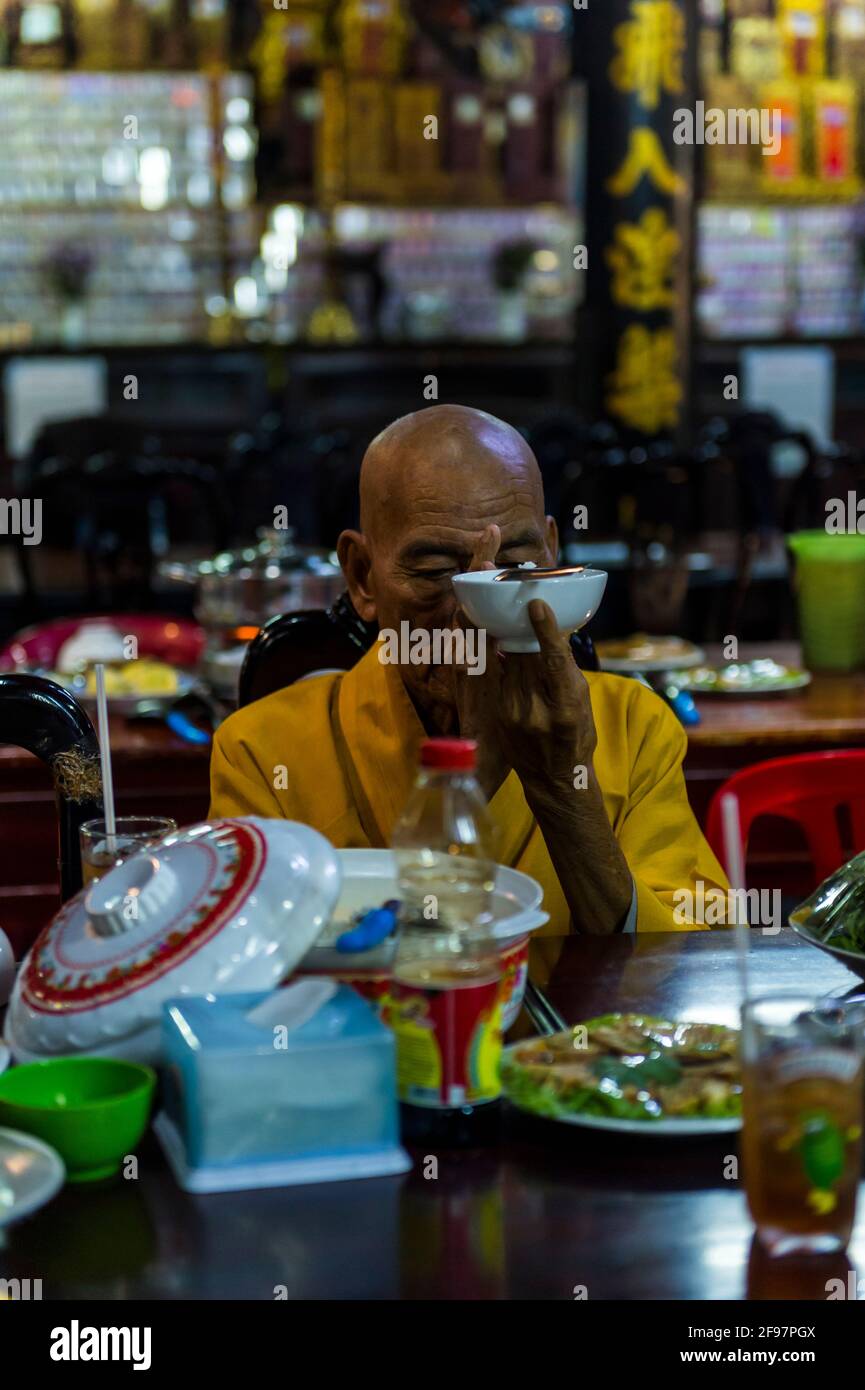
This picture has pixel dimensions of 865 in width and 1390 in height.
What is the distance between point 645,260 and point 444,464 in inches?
192

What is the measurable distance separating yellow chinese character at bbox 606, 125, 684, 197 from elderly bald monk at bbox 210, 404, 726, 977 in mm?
4791

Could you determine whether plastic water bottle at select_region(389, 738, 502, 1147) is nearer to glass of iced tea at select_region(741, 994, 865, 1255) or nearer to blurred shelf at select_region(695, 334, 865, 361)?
glass of iced tea at select_region(741, 994, 865, 1255)

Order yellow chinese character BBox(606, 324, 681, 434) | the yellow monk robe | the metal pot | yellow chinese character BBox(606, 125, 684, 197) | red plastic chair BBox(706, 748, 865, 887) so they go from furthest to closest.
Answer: yellow chinese character BBox(606, 324, 681, 434) → yellow chinese character BBox(606, 125, 684, 197) → the metal pot → red plastic chair BBox(706, 748, 865, 887) → the yellow monk robe

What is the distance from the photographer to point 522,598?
160 centimetres

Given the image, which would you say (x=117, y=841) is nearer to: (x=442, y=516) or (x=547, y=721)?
(x=547, y=721)

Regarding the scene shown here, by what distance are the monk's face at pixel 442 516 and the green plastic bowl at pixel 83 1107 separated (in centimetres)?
75

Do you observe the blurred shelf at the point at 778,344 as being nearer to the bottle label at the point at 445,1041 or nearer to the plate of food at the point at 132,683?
the plate of food at the point at 132,683

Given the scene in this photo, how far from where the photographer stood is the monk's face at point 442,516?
1934 mm

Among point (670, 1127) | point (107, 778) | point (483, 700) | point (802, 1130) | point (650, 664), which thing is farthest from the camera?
point (650, 664)

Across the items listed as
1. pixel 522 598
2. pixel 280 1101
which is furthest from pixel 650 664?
pixel 280 1101

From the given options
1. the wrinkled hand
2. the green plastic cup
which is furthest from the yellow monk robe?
the green plastic cup

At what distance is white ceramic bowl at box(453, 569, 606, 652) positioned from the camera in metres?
1.59
